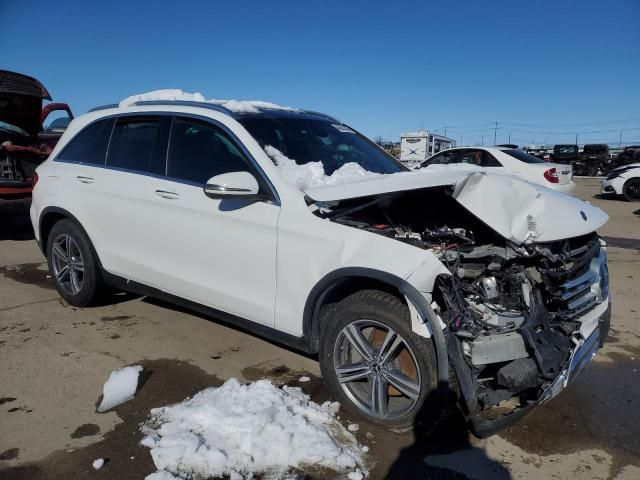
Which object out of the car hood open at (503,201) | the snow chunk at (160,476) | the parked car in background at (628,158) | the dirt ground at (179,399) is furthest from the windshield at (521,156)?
the parked car in background at (628,158)

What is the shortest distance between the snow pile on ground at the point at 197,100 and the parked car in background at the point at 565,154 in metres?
30.0

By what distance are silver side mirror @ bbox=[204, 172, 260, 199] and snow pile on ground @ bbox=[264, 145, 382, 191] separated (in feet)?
0.78

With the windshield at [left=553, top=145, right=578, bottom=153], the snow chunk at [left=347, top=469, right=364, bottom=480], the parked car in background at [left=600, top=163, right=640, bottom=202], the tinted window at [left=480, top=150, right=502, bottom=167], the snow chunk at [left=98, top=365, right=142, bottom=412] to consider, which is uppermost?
the tinted window at [left=480, top=150, right=502, bottom=167]

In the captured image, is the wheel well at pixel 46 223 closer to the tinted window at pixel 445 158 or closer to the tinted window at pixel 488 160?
the tinted window at pixel 445 158

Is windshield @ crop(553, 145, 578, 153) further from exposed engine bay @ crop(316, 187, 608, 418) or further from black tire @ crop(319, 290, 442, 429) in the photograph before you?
black tire @ crop(319, 290, 442, 429)

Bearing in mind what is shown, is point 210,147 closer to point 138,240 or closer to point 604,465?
point 138,240

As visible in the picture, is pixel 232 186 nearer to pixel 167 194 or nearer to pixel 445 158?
pixel 167 194

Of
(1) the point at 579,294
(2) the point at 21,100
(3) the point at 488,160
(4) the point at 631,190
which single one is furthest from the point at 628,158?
(1) the point at 579,294

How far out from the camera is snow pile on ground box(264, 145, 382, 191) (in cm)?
326

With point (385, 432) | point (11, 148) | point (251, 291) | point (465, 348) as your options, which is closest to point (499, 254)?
point (465, 348)

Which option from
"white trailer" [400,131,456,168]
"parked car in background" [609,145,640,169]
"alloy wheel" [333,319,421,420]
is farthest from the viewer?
"white trailer" [400,131,456,168]

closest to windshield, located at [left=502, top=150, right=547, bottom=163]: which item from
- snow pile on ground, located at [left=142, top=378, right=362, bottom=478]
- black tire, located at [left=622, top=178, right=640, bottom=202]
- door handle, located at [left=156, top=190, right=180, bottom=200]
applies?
black tire, located at [left=622, top=178, right=640, bottom=202]

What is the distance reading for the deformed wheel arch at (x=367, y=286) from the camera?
101 inches

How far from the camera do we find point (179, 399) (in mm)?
3242
